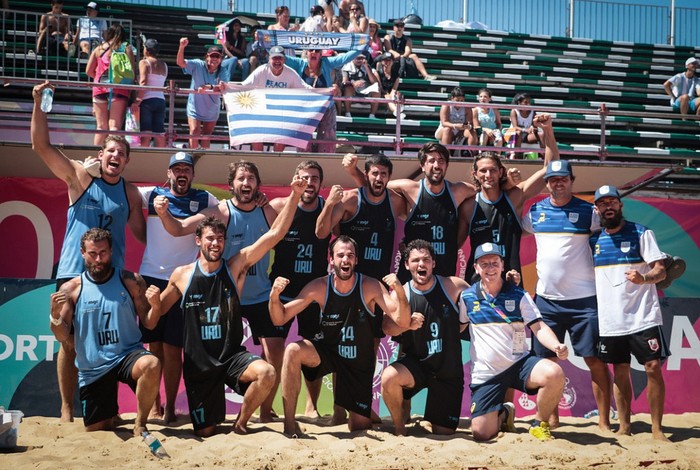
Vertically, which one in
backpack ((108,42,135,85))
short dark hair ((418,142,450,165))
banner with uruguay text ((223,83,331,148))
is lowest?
short dark hair ((418,142,450,165))

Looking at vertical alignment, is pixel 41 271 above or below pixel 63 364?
above

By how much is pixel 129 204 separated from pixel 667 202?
6.03 metres

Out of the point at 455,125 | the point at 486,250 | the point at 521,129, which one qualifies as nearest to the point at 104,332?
the point at 486,250

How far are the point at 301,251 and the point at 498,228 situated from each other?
5.49 feet

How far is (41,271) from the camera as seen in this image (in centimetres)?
910

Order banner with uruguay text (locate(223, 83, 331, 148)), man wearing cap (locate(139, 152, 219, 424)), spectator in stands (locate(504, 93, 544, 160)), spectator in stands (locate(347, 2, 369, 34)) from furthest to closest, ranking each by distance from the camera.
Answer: spectator in stands (locate(347, 2, 369, 34)) < spectator in stands (locate(504, 93, 544, 160)) < banner with uruguay text (locate(223, 83, 331, 148)) < man wearing cap (locate(139, 152, 219, 424))

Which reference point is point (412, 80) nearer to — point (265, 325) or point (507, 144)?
point (507, 144)

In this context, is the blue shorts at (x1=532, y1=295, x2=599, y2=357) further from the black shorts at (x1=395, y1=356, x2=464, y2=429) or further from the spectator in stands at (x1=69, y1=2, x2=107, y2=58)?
the spectator in stands at (x1=69, y1=2, x2=107, y2=58)

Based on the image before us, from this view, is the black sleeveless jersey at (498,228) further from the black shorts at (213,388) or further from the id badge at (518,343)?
the black shorts at (213,388)

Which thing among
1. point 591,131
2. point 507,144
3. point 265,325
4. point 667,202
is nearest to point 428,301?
point 265,325

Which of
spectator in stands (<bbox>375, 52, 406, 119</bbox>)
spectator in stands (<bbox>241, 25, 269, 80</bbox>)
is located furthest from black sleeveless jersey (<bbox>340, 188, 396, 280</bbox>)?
spectator in stands (<bbox>375, 52, 406, 119</bbox>)

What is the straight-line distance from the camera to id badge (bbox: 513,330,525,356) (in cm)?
678

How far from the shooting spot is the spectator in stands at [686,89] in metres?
14.8

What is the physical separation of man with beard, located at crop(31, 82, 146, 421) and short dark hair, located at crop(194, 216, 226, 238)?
815mm
